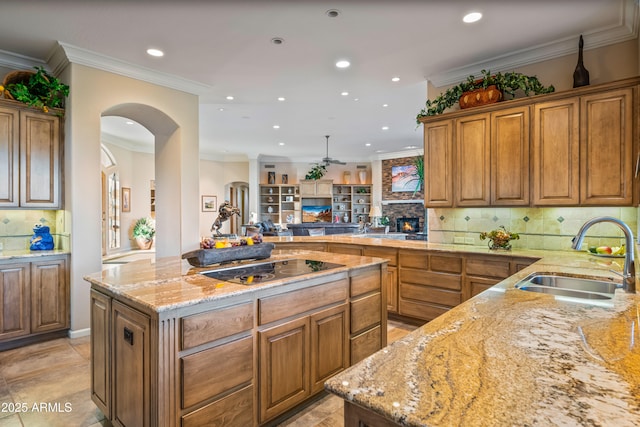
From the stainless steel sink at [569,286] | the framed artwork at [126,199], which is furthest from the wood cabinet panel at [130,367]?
the framed artwork at [126,199]

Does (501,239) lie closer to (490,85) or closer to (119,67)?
(490,85)

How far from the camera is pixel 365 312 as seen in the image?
107 inches

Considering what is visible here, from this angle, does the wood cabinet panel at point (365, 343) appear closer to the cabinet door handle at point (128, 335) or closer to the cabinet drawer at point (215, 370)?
the cabinet drawer at point (215, 370)

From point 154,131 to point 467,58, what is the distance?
169 inches

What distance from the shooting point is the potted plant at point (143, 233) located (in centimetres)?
972

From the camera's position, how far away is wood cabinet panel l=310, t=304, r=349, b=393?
2270 millimetres

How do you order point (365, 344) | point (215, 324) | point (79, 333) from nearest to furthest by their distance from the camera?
1. point (215, 324)
2. point (365, 344)
3. point (79, 333)

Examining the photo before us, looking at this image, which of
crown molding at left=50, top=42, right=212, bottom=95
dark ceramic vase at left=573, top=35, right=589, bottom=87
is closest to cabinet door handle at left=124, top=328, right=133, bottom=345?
crown molding at left=50, top=42, right=212, bottom=95

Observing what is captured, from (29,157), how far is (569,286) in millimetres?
5057

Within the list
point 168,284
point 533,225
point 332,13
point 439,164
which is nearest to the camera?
point 168,284

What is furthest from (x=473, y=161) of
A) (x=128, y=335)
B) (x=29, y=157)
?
(x=29, y=157)

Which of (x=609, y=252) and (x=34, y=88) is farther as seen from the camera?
(x=34, y=88)

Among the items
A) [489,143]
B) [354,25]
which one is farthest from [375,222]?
[354,25]

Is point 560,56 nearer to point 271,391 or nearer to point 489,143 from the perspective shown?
point 489,143
